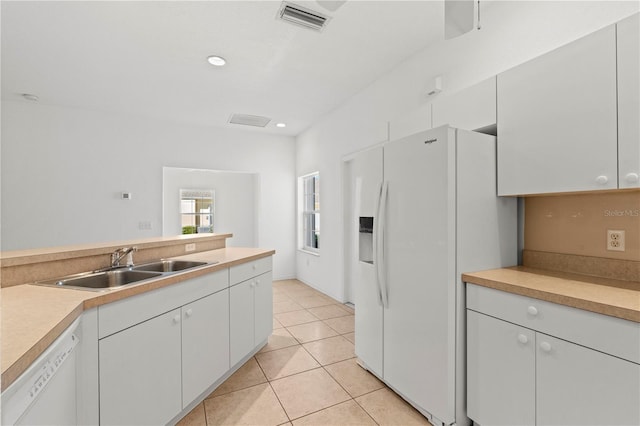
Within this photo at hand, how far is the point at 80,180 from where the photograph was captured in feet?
14.6

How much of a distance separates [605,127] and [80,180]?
19.1ft

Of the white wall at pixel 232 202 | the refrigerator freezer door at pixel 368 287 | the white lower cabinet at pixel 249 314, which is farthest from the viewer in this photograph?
the white wall at pixel 232 202

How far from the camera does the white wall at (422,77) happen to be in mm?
1813

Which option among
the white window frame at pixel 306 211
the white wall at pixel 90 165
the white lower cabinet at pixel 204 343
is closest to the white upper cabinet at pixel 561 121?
the white lower cabinet at pixel 204 343

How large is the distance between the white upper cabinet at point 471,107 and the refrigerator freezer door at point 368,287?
0.58 metres

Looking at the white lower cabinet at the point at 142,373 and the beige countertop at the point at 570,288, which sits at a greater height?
the beige countertop at the point at 570,288

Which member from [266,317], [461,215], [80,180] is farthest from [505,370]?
[80,180]

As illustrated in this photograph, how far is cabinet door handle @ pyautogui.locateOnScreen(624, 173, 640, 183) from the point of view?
131 cm

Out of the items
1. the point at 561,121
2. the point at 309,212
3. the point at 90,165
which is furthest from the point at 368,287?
the point at 90,165

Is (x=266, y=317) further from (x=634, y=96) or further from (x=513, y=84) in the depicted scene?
(x=634, y=96)

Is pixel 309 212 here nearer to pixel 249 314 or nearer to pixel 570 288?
pixel 249 314

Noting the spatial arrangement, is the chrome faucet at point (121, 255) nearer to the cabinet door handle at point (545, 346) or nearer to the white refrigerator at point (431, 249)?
the white refrigerator at point (431, 249)

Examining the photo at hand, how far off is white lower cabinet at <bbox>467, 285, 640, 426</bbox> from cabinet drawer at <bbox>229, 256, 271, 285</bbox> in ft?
5.47

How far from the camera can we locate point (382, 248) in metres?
2.13
